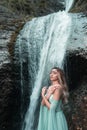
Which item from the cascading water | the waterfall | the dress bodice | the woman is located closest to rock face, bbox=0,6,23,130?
the cascading water

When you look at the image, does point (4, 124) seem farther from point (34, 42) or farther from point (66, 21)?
point (66, 21)

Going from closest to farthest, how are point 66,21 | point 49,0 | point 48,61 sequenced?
point 48,61
point 66,21
point 49,0

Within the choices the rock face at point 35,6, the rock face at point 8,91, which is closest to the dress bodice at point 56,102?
the rock face at point 8,91

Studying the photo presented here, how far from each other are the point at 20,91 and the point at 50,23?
2.43 meters

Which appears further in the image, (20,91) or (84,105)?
(20,91)

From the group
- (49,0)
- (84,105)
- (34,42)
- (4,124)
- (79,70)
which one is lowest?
(4,124)

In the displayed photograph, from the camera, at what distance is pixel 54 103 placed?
21.1ft

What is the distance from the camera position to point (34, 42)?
10102 millimetres

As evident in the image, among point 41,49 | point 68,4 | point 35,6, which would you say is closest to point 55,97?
point 41,49

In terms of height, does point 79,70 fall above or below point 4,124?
above

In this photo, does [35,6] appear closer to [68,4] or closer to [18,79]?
[68,4]

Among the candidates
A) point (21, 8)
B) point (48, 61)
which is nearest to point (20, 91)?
point (48, 61)

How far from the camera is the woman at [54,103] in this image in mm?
6457

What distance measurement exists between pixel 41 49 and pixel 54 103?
373cm
